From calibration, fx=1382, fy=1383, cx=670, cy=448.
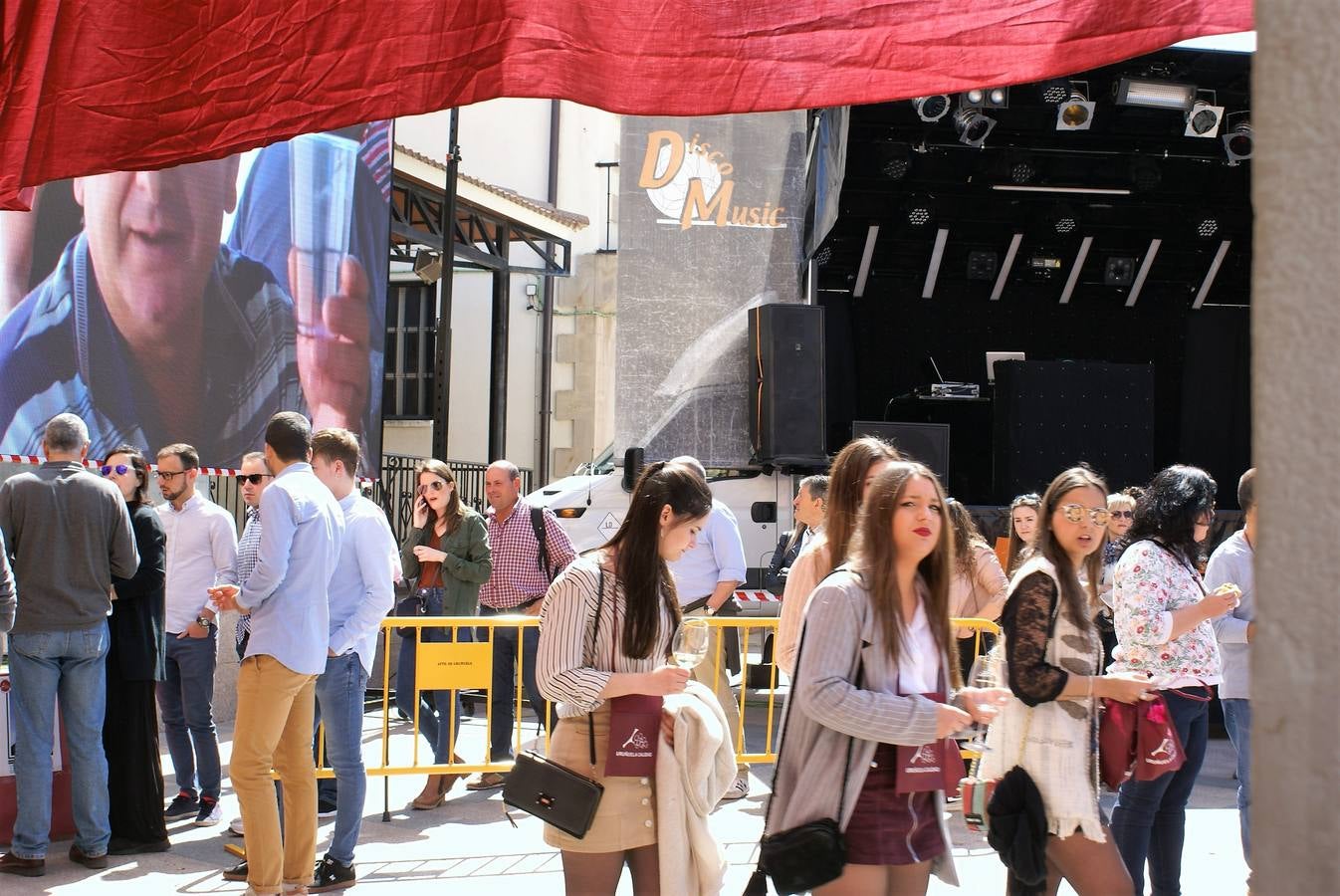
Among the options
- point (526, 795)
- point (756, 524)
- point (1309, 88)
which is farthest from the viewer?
point (756, 524)

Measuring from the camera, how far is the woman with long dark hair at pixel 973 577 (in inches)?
310

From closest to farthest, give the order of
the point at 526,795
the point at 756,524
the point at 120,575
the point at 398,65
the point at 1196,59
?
the point at 398,65, the point at 526,795, the point at 120,575, the point at 1196,59, the point at 756,524

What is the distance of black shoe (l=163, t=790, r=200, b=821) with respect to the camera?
323 inches

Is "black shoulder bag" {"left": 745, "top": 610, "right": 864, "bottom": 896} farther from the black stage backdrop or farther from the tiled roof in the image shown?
the tiled roof

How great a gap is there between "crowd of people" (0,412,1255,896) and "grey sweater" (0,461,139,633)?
0.04 feet

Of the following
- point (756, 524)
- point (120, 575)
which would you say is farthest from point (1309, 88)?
point (756, 524)

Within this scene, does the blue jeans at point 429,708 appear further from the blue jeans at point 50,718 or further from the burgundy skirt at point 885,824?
the burgundy skirt at point 885,824

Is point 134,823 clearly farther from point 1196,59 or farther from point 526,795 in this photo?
point 1196,59

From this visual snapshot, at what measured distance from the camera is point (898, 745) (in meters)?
3.51

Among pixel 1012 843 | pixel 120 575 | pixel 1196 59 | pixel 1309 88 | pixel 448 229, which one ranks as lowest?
pixel 1012 843

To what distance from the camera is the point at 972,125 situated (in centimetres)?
1570

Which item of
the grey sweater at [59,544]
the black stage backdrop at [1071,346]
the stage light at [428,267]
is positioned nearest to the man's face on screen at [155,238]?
the stage light at [428,267]

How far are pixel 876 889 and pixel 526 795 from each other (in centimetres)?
108

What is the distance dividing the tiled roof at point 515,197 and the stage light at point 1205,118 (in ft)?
33.3
